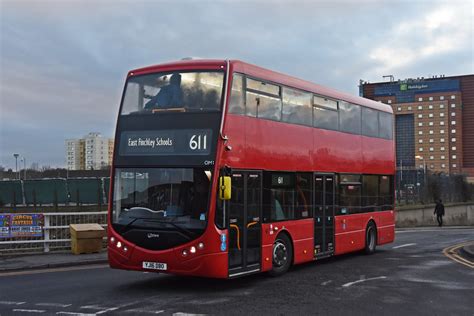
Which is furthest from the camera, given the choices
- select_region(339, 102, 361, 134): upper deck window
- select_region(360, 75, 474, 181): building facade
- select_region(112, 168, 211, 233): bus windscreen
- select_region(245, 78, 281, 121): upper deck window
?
select_region(360, 75, 474, 181): building facade

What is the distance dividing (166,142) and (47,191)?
1052 inches

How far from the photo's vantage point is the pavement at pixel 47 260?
1260cm

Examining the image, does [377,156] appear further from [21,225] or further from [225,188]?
[21,225]

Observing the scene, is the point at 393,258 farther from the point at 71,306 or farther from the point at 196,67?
the point at 71,306

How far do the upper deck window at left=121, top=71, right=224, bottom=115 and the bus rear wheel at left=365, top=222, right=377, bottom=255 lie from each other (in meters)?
8.19

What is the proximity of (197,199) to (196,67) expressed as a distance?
8.40 feet

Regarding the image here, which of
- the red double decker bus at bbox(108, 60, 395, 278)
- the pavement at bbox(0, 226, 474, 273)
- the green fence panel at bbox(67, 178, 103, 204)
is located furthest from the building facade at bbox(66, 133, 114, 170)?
the red double decker bus at bbox(108, 60, 395, 278)

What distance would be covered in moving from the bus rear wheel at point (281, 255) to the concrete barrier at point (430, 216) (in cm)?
2685

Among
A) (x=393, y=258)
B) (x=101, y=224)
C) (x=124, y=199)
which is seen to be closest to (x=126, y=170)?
(x=124, y=199)

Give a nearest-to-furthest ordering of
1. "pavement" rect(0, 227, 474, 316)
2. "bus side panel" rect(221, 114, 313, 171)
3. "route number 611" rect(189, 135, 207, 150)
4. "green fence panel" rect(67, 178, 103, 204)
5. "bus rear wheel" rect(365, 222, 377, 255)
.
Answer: "pavement" rect(0, 227, 474, 316)
"route number 611" rect(189, 135, 207, 150)
"bus side panel" rect(221, 114, 313, 171)
"bus rear wheel" rect(365, 222, 377, 255)
"green fence panel" rect(67, 178, 103, 204)

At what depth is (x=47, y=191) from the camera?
34000mm

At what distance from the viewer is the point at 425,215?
40.2 meters

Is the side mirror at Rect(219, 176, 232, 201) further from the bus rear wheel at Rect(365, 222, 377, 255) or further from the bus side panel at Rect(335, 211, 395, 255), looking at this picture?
the bus rear wheel at Rect(365, 222, 377, 255)

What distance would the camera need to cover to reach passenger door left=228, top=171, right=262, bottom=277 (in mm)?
9789
